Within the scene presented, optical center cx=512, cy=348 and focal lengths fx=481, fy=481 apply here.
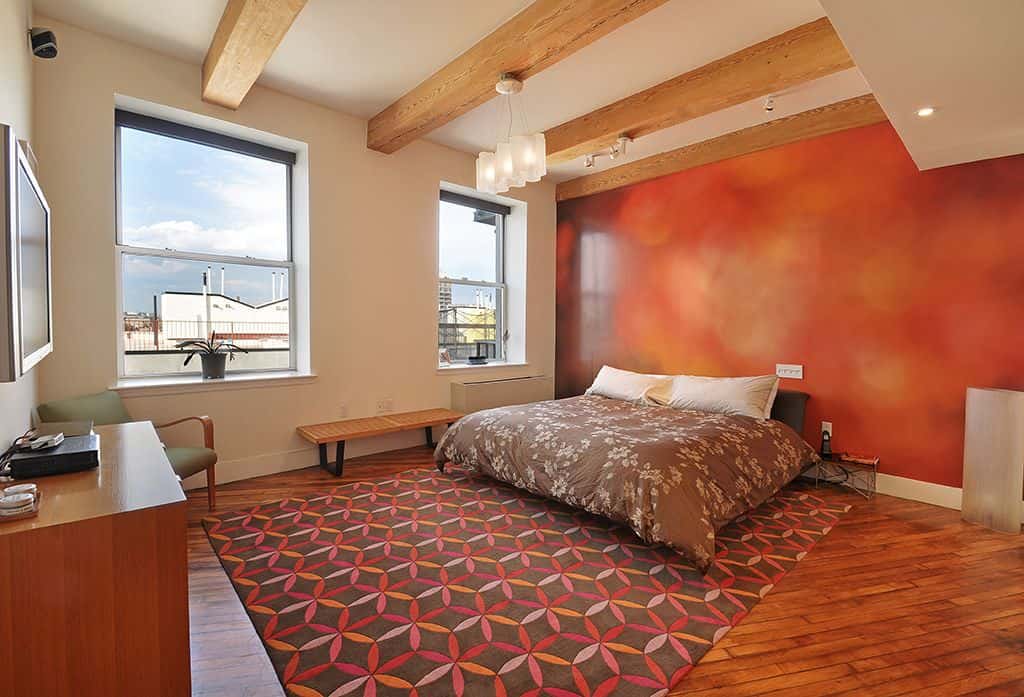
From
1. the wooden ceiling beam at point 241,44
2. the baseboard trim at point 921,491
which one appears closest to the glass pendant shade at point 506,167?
the wooden ceiling beam at point 241,44

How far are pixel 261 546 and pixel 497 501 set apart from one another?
4.75 ft

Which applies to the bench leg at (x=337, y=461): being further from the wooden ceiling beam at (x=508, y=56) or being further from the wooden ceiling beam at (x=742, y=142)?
the wooden ceiling beam at (x=742, y=142)

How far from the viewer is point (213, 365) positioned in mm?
3680

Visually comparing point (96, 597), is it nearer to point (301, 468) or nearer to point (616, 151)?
point (301, 468)

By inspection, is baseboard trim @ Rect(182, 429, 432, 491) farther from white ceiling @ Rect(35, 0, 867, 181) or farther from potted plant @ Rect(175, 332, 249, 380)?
white ceiling @ Rect(35, 0, 867, 181)

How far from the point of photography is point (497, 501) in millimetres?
3326

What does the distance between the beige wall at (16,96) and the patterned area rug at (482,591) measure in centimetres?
110

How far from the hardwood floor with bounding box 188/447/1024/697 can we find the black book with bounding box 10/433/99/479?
80cm

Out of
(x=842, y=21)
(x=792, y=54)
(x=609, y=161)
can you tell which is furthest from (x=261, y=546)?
(x=609, y=161)

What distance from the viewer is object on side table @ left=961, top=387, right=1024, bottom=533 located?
9.34 ft

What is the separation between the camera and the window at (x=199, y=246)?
3441mm

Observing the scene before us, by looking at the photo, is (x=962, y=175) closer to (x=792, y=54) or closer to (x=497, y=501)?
(x=792, y=54)

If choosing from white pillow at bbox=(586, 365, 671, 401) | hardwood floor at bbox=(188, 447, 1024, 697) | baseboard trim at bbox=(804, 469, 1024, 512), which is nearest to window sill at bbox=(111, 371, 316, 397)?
hardwood floor at bbox=(188, 447, 1024, 697)

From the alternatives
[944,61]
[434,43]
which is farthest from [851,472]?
[434,43]
